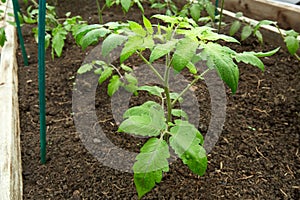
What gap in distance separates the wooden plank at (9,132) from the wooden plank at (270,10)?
142 centimetres

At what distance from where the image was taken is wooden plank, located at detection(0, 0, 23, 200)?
3.58 feet

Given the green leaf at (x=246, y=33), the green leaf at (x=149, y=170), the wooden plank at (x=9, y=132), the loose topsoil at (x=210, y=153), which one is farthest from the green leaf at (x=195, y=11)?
the green leaf at (x=149, y=170)

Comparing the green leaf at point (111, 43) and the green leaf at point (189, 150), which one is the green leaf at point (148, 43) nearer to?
the green leaf at point (111, 43)

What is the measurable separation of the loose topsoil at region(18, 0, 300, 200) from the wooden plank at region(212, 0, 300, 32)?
0.88 ft

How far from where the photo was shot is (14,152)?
124 centimetres

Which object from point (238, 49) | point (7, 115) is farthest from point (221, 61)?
point (238, 49)

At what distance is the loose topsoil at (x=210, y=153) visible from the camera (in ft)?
3.89

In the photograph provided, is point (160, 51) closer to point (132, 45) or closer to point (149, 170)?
point (132, 45)

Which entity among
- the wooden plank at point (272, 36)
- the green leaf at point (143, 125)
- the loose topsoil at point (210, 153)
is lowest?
the loose topsoil at point (210, 153)

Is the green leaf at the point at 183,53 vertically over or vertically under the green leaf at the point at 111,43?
over

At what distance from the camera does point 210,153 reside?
52.4 inches

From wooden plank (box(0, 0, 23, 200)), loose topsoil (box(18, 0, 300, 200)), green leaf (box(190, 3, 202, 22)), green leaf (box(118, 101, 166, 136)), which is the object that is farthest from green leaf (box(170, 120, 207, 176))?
green leaf (box(190, 3, 202, 22))

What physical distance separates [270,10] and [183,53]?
1.52m

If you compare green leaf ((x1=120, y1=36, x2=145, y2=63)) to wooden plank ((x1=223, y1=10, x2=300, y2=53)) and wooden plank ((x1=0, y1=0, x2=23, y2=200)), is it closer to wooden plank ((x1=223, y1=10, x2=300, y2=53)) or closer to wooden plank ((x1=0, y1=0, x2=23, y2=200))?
wooden plank ((x1=0, y1=0, x2=23, y2=200))
